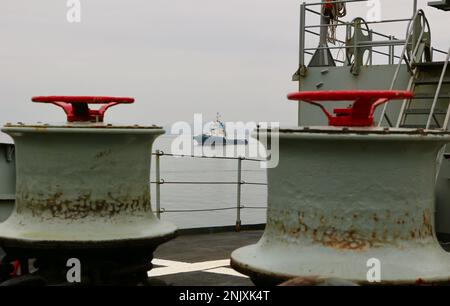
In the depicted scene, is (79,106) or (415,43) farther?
(415,43)

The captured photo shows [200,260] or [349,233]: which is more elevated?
[349,233]

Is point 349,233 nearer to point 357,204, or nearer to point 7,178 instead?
point 357,204

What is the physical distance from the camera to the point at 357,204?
145 inches

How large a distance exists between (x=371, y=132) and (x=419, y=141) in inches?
10.8

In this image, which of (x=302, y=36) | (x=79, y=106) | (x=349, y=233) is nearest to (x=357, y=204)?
(x=349, y=233)

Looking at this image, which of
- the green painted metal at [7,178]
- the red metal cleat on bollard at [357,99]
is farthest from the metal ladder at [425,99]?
the red metal cleat on bollard at [357,99]

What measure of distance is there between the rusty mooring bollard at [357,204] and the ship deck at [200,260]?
2.54m

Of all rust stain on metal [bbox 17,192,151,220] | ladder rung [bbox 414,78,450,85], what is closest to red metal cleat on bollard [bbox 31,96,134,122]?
rust stain on metal [bbox 17,192,151,220]

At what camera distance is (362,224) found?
3705mm

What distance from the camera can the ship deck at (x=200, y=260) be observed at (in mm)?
6560

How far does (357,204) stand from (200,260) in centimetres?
418

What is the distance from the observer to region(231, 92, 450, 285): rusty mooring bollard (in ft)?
12.0
